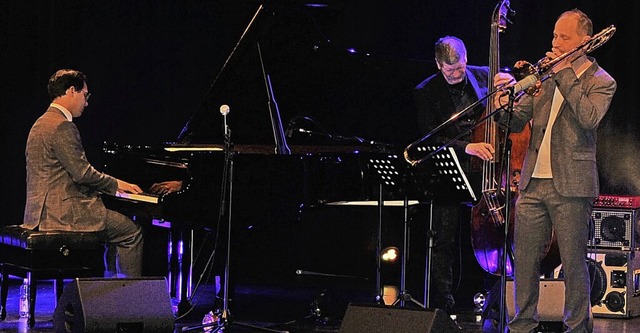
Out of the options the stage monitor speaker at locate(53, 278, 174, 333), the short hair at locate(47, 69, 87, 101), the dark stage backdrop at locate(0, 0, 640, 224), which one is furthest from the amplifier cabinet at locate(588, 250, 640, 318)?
the short hair at locate(47, 69, 87, 101)

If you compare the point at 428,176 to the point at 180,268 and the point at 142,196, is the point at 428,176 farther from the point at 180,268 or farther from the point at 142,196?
the point at 180,268

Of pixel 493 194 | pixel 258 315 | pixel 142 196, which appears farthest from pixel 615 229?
pixel 142 196

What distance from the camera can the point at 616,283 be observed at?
276 inches

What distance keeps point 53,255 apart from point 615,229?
3.64m

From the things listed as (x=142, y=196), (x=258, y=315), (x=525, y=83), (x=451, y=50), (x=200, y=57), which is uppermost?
(x=200, y=57)

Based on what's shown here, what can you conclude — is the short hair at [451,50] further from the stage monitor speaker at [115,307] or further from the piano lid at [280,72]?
the stage monitor speaker at [115,307]

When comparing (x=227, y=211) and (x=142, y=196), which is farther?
(x=142, y=196)

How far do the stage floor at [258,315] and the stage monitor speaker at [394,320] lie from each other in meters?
1.56

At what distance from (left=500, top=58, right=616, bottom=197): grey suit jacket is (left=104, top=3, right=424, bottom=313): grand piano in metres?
0.82

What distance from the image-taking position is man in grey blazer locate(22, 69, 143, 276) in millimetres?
6309

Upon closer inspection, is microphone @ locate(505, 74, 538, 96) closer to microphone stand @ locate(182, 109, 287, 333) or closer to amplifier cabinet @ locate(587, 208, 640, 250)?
microphone stand @ locate(182, 109, 287, 333)

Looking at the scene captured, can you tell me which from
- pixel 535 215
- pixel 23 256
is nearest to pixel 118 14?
pixel 23 256

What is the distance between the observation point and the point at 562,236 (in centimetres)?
521

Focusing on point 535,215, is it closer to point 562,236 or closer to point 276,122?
point 562,236
